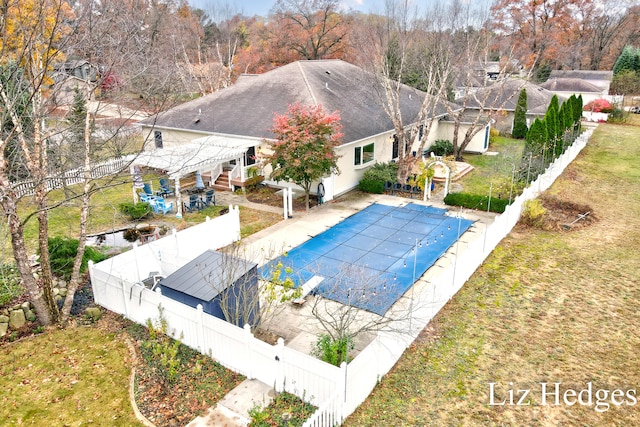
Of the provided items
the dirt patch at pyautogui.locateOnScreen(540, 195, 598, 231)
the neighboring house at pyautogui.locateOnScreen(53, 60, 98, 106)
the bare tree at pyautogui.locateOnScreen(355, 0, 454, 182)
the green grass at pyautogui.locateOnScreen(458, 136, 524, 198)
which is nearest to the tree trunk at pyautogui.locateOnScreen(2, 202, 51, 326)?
the neighboring house at pyautogui.locateOnScreen(53, 60, 98, 106)

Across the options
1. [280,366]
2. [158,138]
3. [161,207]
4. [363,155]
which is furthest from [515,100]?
[280,366]

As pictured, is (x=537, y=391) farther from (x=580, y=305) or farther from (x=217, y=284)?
(x=217, y=284)

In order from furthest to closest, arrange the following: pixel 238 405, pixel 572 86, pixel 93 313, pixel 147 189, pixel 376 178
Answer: pixel 572 86 < pixel 376 178 < pixel 147 189 < pixel 93 313 < pixel 238 405

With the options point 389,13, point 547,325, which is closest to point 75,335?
point 547,325

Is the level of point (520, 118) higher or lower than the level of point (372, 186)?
higher

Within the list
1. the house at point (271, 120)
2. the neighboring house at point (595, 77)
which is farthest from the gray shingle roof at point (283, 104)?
the neighboring house at point (595, 77)

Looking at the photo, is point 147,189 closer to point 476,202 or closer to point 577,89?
point 476,202
